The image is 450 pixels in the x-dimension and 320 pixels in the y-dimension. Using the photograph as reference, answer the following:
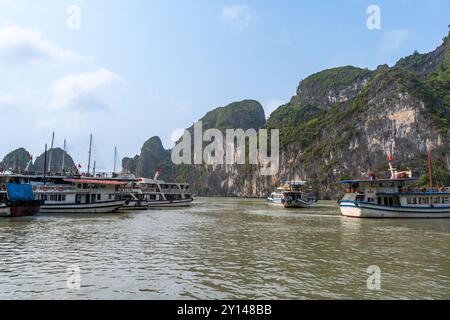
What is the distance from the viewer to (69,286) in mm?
11555

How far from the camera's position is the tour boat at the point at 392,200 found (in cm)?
4175

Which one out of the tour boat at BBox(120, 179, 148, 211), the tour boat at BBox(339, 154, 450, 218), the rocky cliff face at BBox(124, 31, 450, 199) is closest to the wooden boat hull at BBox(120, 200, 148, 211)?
the tour boat at BBox(120, 179, 148, 211)

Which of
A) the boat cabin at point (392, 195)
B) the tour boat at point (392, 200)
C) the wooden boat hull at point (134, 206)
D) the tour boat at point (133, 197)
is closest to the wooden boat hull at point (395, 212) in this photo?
the tour boat at point (392, 200)

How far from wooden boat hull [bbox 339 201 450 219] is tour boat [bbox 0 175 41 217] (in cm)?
4089

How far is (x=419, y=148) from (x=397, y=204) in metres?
84.6

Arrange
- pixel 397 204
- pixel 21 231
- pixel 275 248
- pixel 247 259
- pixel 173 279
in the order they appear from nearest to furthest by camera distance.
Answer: pixel 173 279, pixel 247 259, pixel 275 248, pixel 21 231, pixel 397 204

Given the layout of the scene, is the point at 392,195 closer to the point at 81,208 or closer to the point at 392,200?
the point at 392,200

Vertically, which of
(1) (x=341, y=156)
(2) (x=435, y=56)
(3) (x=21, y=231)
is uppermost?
(2) (x=435, y=56)

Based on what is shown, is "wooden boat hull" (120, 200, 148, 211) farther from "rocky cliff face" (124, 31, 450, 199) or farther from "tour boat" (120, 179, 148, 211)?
"rocky cliff face" (124, 31, 450, 199)

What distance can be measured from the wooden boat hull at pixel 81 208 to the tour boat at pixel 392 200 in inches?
1341

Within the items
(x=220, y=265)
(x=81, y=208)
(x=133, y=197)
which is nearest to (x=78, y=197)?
(x=81, y=208)
